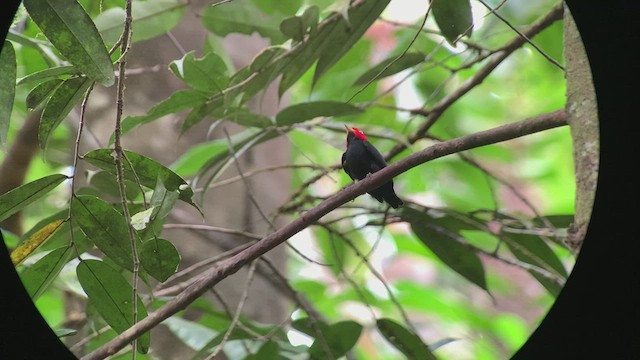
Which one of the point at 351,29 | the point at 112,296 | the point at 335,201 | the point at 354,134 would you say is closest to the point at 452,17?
the point at 351,29

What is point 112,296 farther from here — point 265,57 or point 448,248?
point 448,248

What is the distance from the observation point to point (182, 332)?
1.46 metres

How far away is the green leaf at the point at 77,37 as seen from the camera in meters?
0.89

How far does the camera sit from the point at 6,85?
936mm

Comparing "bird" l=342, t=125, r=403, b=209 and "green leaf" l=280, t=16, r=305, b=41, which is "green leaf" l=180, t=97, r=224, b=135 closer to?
"green leaf" l=280, t=16, r=305, b=41

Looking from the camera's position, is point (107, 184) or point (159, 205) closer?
point (159, 205)

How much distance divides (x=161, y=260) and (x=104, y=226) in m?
0.11

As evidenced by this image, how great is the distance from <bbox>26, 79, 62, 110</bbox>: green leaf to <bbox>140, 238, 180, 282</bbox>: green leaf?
257 millimetres

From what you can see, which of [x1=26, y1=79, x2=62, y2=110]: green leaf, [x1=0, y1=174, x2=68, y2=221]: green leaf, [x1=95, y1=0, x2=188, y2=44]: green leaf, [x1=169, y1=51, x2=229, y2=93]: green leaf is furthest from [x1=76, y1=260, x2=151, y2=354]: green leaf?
[x1=95, y1=0, x2=188, y2=44]: green leaf

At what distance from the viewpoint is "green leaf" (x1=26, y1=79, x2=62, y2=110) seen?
3.11 feet

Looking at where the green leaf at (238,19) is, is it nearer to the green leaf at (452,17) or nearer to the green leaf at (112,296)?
the green leaf at (452,17)

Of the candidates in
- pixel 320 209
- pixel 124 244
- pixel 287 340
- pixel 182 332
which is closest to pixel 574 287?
pixel 320 209

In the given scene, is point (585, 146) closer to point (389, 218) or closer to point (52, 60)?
point (389, 218)

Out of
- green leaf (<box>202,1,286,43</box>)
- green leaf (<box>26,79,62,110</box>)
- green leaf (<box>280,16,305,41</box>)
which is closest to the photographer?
green leaf (<box>26,79,62,110</box>)
